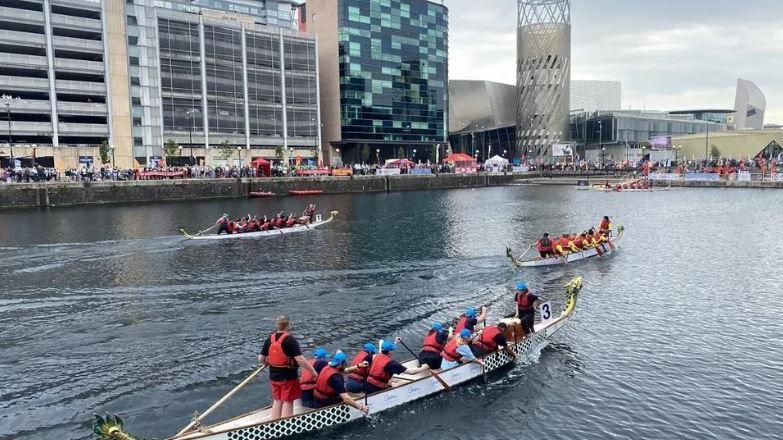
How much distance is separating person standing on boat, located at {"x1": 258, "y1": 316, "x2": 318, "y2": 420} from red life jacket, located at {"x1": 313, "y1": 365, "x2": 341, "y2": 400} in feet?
1.28

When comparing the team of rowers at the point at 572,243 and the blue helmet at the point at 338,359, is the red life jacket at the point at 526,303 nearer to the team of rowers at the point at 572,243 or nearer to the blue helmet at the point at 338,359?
the blue helmet at the point at 338,359

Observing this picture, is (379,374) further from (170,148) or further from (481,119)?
(481,119)

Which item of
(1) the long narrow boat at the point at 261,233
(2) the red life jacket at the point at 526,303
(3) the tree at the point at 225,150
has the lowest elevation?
(1) the long narrow boat at the point at 261,233

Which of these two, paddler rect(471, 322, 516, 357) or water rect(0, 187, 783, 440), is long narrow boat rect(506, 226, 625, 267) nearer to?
water rect(0, 187, 783, 440)

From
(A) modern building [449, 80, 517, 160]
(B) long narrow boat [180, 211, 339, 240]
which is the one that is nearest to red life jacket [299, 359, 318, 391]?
(B) long narrow boat [180, 211, 339, 240]

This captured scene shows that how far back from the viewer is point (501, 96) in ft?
632

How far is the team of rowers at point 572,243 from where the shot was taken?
3550 centimetres

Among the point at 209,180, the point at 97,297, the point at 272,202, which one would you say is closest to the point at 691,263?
the point at 97,297

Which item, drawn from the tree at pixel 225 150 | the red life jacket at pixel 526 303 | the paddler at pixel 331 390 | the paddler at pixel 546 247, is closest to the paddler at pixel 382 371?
the paddler at pixel 331 390

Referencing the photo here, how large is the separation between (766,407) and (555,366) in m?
6.20

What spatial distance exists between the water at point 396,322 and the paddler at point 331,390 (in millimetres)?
814

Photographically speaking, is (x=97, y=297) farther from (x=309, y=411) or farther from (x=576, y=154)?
(x=576, y=154)

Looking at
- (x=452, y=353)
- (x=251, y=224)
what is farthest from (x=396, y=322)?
(x=251, y=224)

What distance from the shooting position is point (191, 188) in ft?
283
